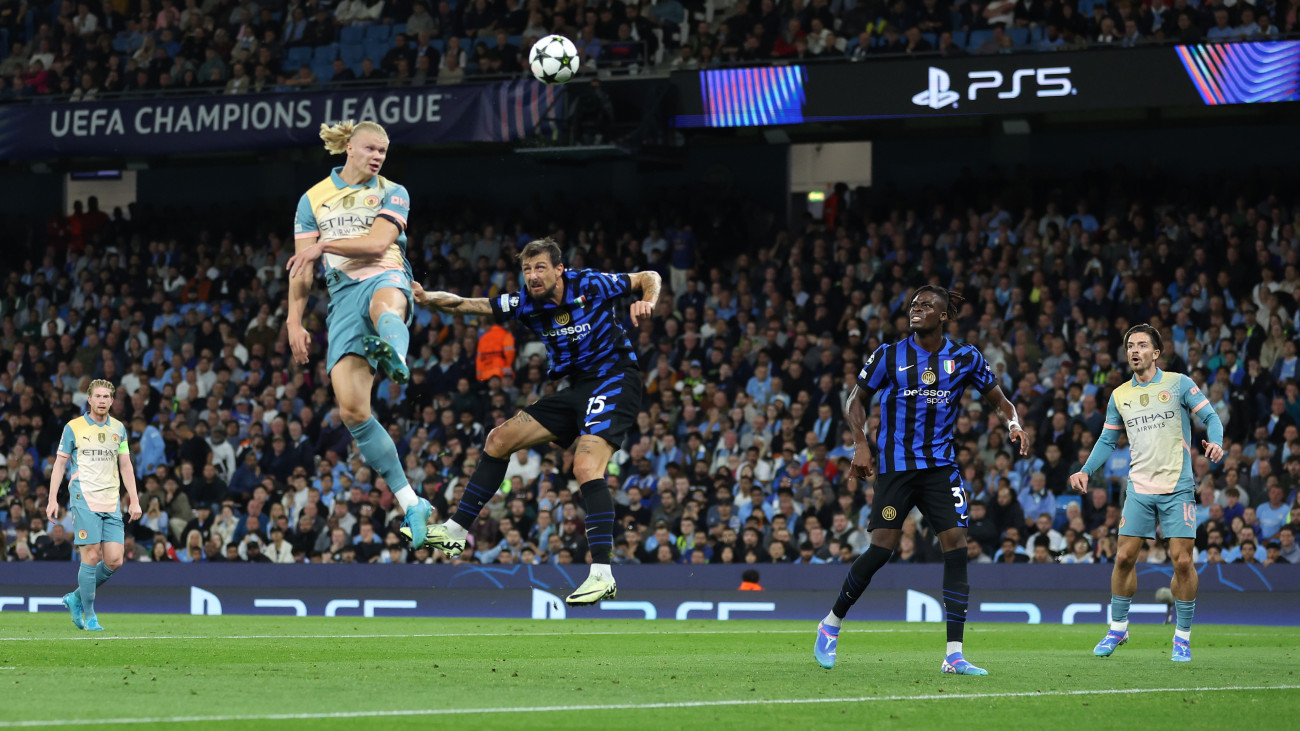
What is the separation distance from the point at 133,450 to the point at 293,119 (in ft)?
18.4

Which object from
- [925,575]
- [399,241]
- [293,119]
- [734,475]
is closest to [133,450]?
[293,119]

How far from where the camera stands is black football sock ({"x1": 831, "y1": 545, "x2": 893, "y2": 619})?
1006 centimetres

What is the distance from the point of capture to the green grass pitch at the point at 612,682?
7242 mm

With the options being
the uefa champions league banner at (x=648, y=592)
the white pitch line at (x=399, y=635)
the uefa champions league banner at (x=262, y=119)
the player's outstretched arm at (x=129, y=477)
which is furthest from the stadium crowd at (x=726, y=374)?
the player's outstretched arm at (x=129, y=477)

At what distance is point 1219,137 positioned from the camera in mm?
25969

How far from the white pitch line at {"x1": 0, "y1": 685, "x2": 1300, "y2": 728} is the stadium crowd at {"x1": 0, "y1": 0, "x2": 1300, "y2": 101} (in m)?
15.2

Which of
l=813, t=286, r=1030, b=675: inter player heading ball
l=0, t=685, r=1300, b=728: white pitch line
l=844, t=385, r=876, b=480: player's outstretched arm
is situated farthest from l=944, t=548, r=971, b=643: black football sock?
l=0, t=685, r=1300, b=728: white pitch line

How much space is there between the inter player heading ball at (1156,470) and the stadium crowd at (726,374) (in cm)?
633

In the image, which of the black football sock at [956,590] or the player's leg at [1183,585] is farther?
the player's leg at [1183,585]

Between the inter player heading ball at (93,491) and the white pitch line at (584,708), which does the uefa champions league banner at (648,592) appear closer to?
the inter player heading ball at (93,491)

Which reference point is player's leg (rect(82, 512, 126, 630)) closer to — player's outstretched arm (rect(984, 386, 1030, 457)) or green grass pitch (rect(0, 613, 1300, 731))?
green grass pitch (rect(0, 613, 1300, 731))

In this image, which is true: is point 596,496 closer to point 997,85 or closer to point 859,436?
point 859,436

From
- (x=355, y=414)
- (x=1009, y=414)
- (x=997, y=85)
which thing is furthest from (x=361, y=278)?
(x=997, y=85)

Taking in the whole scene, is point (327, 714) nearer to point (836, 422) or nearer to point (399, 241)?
point (399, 241)
